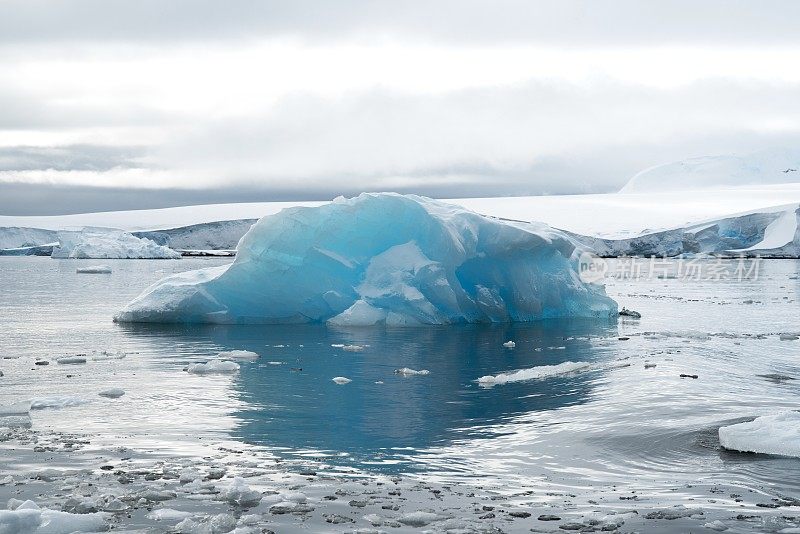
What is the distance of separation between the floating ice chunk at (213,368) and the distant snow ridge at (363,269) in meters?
6.05

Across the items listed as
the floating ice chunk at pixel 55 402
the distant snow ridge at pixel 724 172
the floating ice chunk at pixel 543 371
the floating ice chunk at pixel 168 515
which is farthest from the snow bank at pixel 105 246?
the distant snow ridge at pixel 724 172

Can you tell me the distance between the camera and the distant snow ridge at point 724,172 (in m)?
115

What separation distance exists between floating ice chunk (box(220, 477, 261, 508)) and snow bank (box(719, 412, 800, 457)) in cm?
392

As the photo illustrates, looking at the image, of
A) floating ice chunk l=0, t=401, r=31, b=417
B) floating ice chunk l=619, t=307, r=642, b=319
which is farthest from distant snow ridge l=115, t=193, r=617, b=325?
floating ice chunk l=0, t=401, r=31, b=417

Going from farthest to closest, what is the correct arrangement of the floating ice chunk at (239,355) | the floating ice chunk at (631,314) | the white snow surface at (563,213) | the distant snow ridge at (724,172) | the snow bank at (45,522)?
1. the distant snow ridge at (724,172)
2. the white snow surface at (563,213)
3. the floating ice chunk at (631,314)
4. the floating ice chunk at (239,355)
5. the snow bank at (45,522)

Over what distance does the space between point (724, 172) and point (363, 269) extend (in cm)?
10956

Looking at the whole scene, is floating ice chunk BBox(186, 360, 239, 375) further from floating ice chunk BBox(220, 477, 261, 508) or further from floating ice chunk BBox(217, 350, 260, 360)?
floating ice chunk BBox(220, 477, 261, 508)

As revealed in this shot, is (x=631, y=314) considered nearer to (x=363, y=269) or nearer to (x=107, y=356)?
(x=363, y=269)

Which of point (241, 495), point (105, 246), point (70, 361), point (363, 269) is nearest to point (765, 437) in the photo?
point (241, 495)

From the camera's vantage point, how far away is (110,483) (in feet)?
19.5

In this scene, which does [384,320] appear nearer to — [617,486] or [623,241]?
[617,486]

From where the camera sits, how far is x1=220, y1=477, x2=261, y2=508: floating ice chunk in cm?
555

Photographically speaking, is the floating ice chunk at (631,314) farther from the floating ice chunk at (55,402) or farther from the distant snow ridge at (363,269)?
the floating ice chunk at (55,402)

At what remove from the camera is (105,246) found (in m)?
65.4
